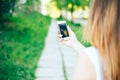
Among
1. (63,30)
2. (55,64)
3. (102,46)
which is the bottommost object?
(55,64)

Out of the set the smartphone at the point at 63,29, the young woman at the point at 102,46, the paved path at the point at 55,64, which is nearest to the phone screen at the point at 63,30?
the smartphone at the point at 63,29

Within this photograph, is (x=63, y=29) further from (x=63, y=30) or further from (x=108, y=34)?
(x=108, y=34)

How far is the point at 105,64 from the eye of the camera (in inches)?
77.4

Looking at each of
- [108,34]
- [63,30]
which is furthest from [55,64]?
[108,34]

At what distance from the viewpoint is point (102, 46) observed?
2006 millimetres

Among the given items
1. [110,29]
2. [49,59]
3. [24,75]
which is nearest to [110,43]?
[110,29]

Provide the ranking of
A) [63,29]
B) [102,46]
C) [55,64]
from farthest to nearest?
1. [55,64]
2. [63,29]
3. [102,46]

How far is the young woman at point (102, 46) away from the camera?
1956mm

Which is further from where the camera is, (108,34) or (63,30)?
(63,30)

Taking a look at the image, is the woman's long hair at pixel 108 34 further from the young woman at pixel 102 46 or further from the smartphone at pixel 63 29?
the smartphone at pixel 63 29

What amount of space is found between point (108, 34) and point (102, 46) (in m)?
0.06

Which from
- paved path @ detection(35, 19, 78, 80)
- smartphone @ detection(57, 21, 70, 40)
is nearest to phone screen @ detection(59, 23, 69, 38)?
smartphone @ detection(57, 21, 70, 40)

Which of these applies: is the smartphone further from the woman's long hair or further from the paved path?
the paved path

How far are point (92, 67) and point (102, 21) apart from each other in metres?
0.23
